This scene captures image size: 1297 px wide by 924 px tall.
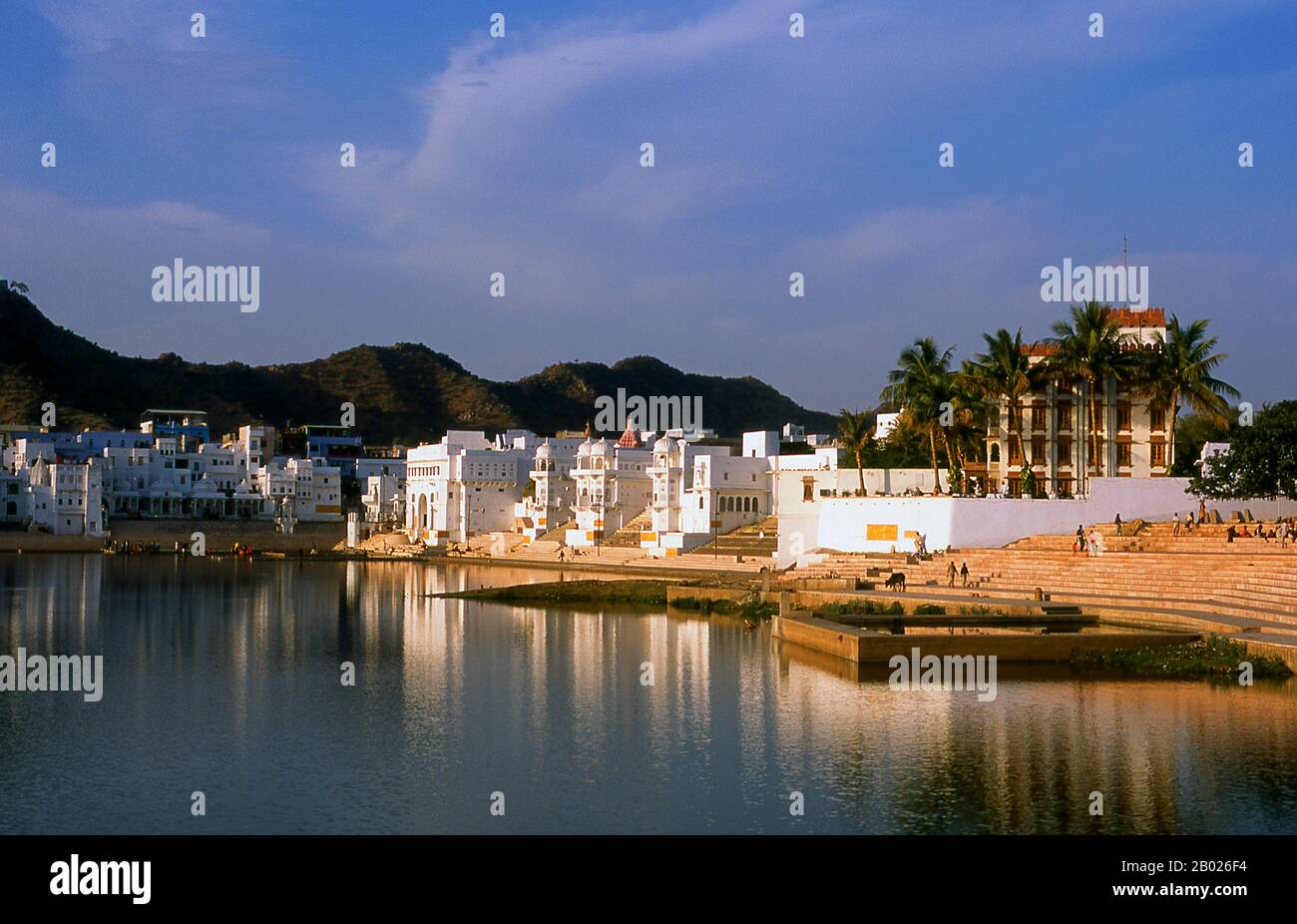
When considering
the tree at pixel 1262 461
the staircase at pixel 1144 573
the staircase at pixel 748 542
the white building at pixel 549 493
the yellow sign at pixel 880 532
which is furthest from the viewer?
the white building at pixel 549 493

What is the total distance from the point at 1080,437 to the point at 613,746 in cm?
4255

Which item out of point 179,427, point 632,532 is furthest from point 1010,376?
point 179,427

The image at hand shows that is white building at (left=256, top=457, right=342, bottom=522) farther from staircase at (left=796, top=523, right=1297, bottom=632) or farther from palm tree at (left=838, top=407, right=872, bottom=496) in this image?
staircase at (left=796, top=523, right=1297, bottom=632)

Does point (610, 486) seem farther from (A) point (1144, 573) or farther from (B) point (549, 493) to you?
(A) point (1144, 573)

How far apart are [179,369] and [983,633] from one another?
602 feet

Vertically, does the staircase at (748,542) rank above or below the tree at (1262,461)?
below

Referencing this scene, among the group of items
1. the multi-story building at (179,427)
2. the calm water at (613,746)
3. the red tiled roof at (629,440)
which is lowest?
the calm water at (613,746)

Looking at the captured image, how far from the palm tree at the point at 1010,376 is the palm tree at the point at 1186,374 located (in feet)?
16.5

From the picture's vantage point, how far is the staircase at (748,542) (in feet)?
248

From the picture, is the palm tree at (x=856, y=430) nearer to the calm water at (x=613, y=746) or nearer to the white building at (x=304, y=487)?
the calm water at (x=613, y=746)

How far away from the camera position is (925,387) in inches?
2537

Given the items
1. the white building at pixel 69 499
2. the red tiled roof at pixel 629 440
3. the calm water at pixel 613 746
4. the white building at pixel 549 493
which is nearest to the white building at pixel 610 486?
the red tiled roof at pixel 629 440

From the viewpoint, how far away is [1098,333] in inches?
2335
